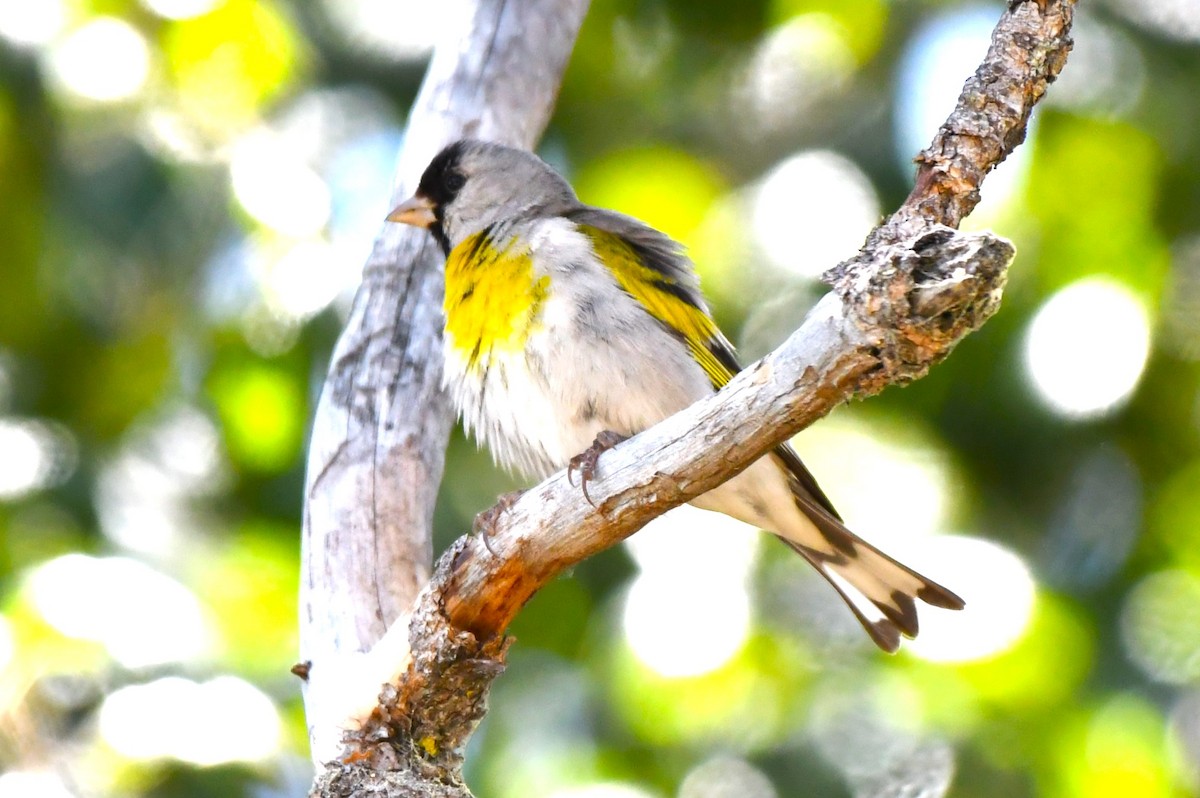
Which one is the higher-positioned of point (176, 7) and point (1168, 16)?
point (176, 7)

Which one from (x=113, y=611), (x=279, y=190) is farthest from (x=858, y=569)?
(x=279, y=190)

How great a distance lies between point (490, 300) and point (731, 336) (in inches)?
91.2

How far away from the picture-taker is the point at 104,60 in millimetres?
5773

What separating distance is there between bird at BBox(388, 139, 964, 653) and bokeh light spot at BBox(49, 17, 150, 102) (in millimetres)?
2274

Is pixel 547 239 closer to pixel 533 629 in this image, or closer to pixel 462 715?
pixel 462 715

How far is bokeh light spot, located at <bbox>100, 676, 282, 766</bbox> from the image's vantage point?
3949mm

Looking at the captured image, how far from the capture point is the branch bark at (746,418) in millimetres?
2320

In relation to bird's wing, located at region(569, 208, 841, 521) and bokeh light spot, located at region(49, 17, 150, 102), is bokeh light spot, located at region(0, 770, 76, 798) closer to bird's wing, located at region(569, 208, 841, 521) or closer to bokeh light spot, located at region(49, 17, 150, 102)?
bird's wing, located at region(569, 208, 841, 521)

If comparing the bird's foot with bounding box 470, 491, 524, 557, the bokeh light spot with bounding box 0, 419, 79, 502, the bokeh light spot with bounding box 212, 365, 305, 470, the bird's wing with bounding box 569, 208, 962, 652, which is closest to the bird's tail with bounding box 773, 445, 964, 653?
the bird's wing with bounding box 569, 208, 962, 652

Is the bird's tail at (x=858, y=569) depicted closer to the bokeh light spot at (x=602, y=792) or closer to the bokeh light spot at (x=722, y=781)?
the bokeh light spot at (x=602, y=792)

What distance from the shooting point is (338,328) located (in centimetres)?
582

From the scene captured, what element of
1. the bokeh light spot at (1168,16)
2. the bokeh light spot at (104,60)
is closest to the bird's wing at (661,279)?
the bokeh light spot at (104,60)

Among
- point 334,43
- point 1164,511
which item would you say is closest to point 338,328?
point 334,43

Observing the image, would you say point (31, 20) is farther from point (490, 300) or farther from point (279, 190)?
point (490, 300)
